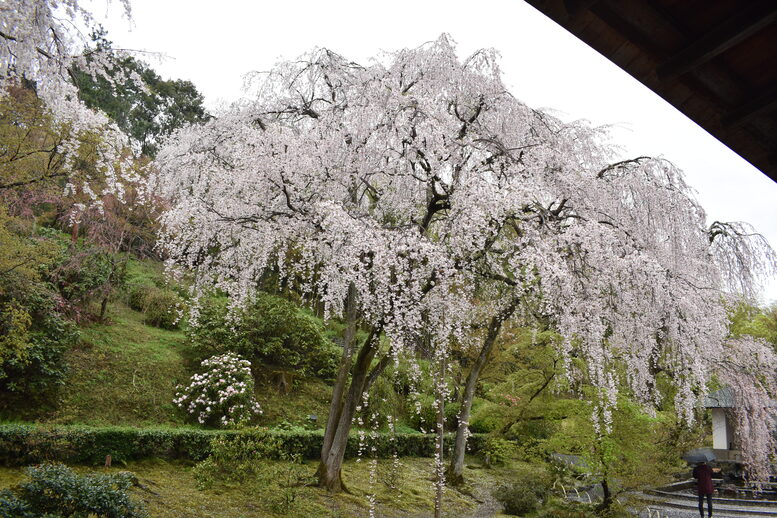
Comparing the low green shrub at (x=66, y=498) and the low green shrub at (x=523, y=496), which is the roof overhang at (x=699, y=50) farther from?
the low green shrub at (x=523, y=496)

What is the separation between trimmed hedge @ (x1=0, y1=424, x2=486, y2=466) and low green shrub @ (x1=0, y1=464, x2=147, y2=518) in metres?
3.14

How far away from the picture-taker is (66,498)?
15.9 ft

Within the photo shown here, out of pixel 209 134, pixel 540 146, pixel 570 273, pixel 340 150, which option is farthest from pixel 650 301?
pixel 209 134

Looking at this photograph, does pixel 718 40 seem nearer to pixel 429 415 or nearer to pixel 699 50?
pixel 699 50

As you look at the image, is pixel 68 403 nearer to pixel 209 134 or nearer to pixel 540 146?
pixel 209 134

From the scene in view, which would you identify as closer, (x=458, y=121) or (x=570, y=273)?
(x=570, y=273)

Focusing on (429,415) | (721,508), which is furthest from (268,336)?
(721,508)

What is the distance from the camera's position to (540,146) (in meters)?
7.64

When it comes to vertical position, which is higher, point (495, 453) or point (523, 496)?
point (495, 453)

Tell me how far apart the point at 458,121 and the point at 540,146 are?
4.26ft

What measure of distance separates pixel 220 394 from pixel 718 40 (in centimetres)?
1117

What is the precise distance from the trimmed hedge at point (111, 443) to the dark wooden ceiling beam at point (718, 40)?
8.63 m

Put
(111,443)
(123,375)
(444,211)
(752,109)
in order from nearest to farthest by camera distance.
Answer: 1. (752,109)
2. (111,443)
3. (444,211)
4. (123,375)

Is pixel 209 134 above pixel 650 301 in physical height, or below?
above
